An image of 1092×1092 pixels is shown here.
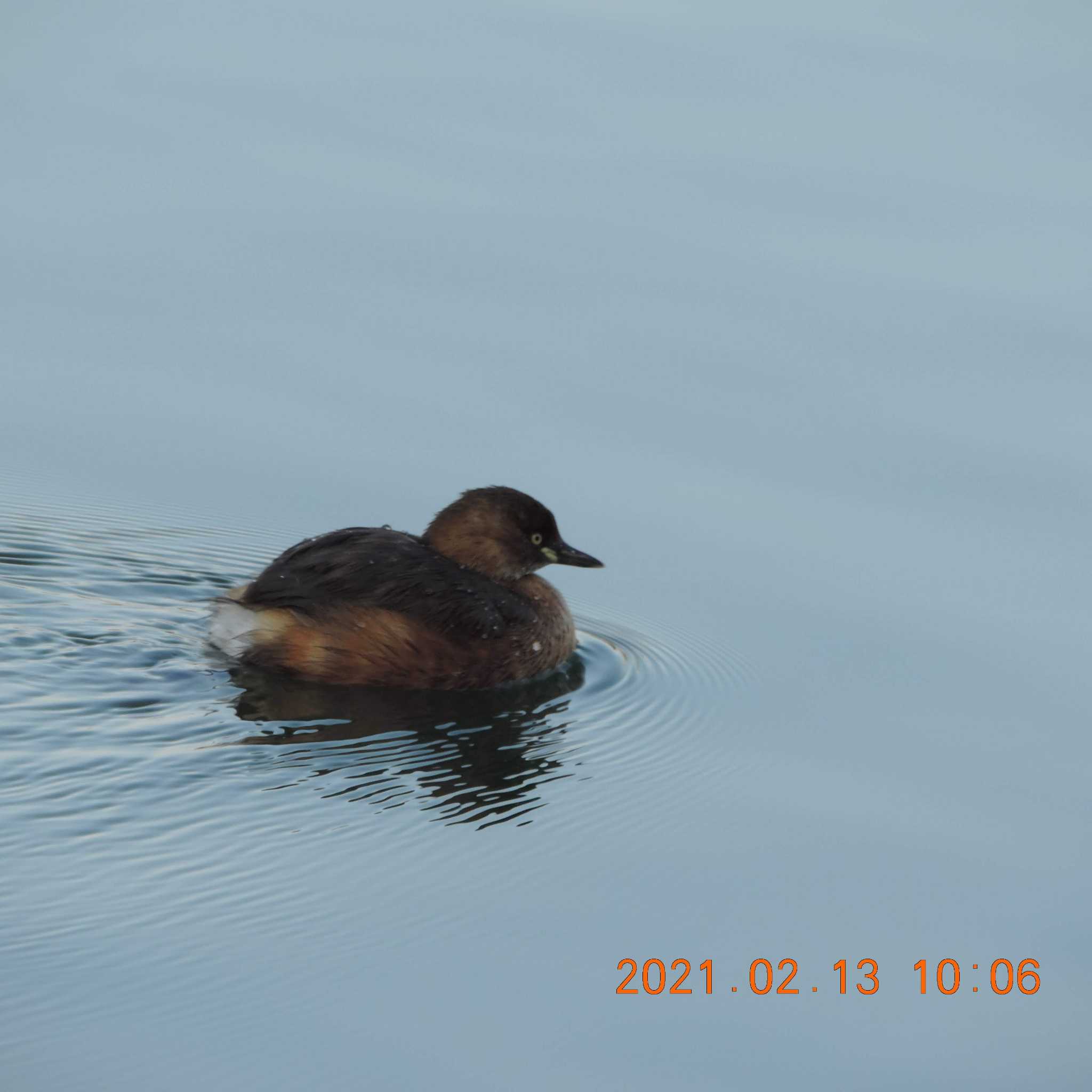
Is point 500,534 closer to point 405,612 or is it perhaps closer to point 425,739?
point 405,612

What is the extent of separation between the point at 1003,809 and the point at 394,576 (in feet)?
8.38

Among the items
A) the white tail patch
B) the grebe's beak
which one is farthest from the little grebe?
the grebe's beak

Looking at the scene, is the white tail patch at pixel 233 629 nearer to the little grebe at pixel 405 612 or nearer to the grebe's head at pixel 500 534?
the little grebe at pixel 405 612

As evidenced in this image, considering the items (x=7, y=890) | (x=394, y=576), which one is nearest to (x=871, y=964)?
(x=7, y=890)

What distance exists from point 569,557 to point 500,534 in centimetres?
31

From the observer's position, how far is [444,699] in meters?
7.38

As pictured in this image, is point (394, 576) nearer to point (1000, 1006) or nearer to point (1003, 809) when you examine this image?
point (1003, 809)

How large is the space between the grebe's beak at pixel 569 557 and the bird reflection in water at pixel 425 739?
43 cm

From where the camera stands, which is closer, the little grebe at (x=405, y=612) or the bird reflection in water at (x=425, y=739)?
the bird reflection in water at (x=425, y=739)

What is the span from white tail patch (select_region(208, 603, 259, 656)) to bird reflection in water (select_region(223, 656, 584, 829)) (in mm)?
95

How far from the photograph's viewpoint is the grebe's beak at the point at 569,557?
26.2 feet

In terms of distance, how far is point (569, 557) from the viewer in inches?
315

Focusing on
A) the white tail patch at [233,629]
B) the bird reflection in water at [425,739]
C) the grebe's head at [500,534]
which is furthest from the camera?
the grebe's head at [500,534]

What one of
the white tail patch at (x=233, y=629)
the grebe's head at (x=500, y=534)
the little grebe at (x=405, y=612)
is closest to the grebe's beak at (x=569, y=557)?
the grebe's head at (x=500, y=534)
